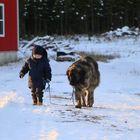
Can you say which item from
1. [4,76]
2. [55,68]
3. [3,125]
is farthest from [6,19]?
[3,125]

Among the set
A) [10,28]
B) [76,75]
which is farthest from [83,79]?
[10,28]

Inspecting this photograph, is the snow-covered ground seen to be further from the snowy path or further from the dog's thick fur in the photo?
the dog's thick fur

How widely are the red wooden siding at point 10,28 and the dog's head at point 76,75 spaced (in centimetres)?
1601

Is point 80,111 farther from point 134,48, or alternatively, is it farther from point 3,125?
point 134,48

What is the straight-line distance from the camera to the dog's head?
1094 centimetres

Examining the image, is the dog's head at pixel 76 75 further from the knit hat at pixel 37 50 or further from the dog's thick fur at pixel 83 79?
the knit hat at pixel 37 50

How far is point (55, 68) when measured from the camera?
77.2 feet

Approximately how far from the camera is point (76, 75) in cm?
1098

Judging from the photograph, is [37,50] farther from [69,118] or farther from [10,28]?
[10,28]

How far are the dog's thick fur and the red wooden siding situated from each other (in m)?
15.2

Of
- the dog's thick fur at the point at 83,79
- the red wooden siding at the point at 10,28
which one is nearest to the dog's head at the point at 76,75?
the dog's thick fur at the point at 83,79

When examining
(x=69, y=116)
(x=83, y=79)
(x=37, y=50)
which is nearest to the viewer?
(x=69, y=116)

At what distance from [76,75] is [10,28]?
16.9 meters

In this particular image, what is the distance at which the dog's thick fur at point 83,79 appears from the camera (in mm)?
11001
